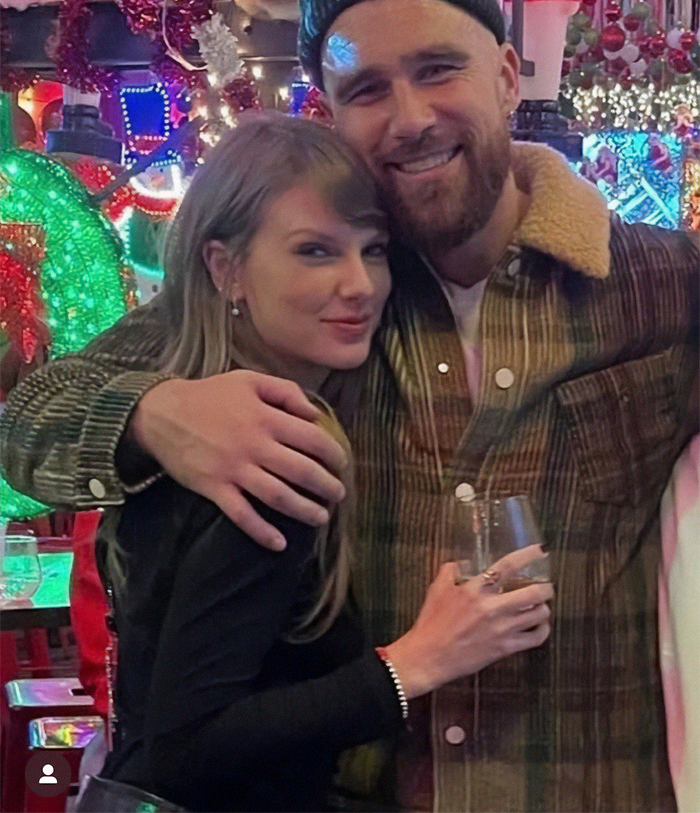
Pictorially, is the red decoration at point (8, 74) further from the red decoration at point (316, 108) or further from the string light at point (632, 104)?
the string light at point (632, 104)

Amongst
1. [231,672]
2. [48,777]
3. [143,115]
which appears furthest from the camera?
[48,777]

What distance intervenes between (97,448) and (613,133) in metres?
0.57

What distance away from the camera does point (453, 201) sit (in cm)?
89

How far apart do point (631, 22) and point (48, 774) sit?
3.66 feet

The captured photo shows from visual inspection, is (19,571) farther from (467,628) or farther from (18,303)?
(467,628)

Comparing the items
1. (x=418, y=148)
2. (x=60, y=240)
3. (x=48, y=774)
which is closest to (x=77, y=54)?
(x=60, y=240)

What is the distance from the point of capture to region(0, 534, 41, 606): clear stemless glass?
1144 millimetres

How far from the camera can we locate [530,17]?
96 centimetres

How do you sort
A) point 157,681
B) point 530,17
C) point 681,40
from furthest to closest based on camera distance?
1. point 681,40
2. point 530,17
3. point 157,681

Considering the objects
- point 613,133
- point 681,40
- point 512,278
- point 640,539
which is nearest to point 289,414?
point 512,278

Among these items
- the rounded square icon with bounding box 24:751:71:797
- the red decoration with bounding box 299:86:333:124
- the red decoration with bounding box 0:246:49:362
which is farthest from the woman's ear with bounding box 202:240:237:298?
the rounded square icon with bounding box 24:751:71:797

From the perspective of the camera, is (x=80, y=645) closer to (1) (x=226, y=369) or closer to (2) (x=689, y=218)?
(1) (x=226, y=369)

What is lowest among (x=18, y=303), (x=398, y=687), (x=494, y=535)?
(x=398, y=687)

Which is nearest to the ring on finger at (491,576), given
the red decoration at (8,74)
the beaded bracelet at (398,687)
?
the beaded bracelet at (398,687)
